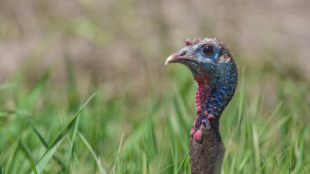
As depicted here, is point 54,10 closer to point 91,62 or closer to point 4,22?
point 4,22

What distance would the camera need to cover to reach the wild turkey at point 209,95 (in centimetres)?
179

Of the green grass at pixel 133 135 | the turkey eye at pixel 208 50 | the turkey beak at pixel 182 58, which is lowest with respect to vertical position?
the green grass at pixel 133 135

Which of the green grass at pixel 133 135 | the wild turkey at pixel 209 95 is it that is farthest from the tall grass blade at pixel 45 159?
the wild turkey at pixel 209 95

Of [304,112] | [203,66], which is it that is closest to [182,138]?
[203,66]

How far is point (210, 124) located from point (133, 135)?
3.71 feet

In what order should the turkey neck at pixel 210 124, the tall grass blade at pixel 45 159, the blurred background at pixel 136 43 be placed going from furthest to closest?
the blurred background at pixel 136 43 → the tall grass blade at pixel 45 159 → the turkey neck at pixel 210 124

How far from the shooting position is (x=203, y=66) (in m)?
1.91

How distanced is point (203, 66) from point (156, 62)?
2508 millimetres

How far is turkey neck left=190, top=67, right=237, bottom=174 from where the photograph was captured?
70.3 inches

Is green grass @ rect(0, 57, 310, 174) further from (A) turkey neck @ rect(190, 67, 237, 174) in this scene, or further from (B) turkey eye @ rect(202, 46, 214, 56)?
(B) turkey eye @ rect(202, 46, 214, 56)

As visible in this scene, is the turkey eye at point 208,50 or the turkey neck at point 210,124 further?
the turkey eye at point 208,50

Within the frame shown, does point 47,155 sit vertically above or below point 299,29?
above

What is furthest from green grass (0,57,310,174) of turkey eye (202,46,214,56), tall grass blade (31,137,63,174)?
turkey eye (202,46,214,56)

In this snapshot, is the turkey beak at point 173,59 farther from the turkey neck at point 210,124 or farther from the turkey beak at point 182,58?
the turkey neck at point 210,124
